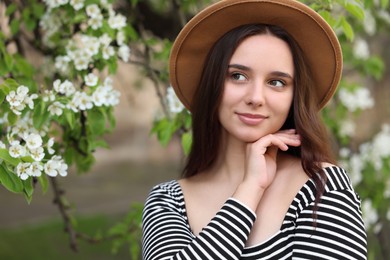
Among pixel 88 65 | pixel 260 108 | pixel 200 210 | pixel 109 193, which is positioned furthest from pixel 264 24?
pixel 109 193

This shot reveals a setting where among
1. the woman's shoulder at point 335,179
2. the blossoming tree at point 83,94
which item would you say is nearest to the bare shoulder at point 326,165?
the woman's shoulder at point 335,179

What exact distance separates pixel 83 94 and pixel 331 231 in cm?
115

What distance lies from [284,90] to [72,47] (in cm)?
134

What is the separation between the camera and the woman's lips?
69.6 inches

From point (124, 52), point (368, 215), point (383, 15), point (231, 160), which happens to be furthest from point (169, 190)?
point (383, 15)

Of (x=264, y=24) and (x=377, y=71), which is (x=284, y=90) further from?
(x=377, y=71)

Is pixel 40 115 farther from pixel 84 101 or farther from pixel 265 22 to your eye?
pixel 265 22

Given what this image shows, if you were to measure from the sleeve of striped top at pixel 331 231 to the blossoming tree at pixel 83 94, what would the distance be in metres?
0.80

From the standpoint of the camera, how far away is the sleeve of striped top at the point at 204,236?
1676 millimetres

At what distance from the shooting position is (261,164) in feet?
5.83

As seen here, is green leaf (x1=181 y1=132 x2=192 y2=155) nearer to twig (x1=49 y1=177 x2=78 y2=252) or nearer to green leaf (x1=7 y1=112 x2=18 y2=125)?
green leaf (x1=7 y1=112 x2=18 y2=125)

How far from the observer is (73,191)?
940 centimetres

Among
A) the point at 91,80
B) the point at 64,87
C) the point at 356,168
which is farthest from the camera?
the point at 356,168

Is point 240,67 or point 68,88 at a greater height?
point 240,67
